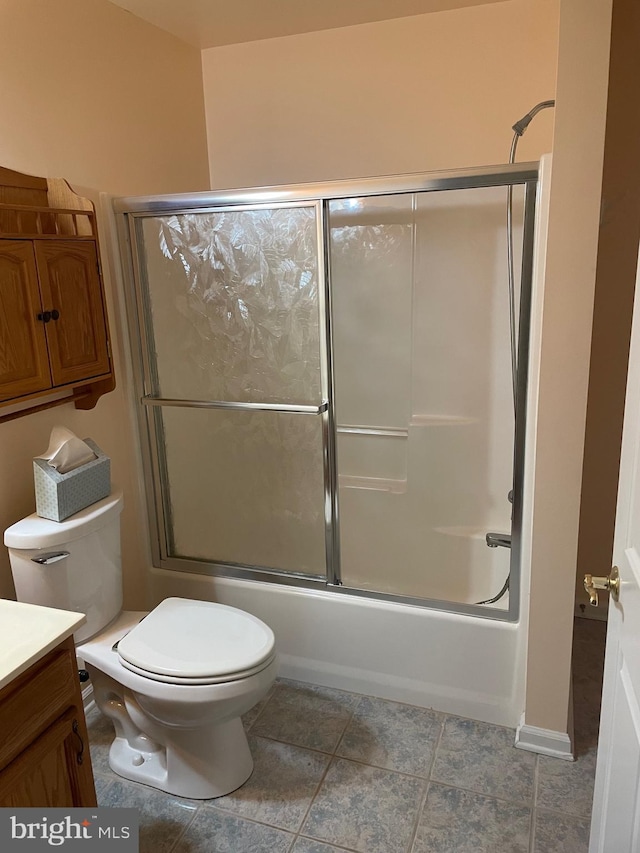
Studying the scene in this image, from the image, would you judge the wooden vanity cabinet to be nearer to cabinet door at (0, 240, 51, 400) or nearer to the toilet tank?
the toilet tank

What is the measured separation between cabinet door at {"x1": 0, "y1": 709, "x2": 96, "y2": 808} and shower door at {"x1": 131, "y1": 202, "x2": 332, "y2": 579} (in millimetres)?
1050

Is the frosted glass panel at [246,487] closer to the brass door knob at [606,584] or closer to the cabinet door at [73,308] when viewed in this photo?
the cabinet door at [73,308]

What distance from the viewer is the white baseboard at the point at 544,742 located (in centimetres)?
202

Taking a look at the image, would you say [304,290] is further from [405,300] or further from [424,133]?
[424,133]

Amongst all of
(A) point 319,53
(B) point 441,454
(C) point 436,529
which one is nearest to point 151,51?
(A) point 319,53

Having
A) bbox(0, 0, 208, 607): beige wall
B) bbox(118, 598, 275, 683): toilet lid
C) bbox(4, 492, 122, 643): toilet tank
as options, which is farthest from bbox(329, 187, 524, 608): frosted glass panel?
bbox(4, 492, 122, 643): toilet tank

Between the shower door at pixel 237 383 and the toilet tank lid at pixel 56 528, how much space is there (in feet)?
1.76

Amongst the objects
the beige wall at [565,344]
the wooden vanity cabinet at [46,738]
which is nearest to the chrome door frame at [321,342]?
the beige wall at [565,344]

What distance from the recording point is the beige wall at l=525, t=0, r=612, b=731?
5.14ft

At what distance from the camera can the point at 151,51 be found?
2459 millimetres

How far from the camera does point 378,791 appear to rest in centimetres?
193

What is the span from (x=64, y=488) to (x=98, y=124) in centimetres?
124

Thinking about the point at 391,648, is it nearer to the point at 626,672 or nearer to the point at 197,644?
the point at 197,644

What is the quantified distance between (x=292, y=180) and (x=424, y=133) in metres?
0.58
